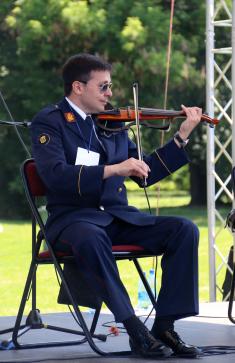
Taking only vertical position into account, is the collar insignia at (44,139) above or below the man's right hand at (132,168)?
above

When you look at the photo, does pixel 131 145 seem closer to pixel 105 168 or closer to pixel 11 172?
pixel 105 168

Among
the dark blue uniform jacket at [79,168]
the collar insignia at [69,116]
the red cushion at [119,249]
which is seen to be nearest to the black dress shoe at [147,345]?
the red cushion at [119,249]

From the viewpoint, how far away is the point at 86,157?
16.2 ft

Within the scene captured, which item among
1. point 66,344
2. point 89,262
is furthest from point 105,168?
point 66,344

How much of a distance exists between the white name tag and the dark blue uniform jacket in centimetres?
2

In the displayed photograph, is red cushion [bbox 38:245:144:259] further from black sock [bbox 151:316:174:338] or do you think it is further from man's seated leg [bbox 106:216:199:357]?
black sock [bbox 151:316:174:338]

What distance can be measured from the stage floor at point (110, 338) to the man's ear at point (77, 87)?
1172mm

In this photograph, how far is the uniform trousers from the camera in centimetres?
461

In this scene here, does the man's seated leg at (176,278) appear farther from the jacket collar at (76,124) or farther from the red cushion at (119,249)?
the jacket collar at (76,124)

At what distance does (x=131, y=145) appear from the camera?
17.1 feet

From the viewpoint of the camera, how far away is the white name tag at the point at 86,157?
4.92 metres

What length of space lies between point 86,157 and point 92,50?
1764cm

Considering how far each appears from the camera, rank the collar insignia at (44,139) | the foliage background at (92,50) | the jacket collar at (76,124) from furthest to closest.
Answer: the foliage background at (92,50) < the jacket collar at (76,124) < the collar insignia at (44,139)

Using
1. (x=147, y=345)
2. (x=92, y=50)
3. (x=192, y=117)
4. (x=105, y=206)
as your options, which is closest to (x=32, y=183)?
(x=105, y=206)
